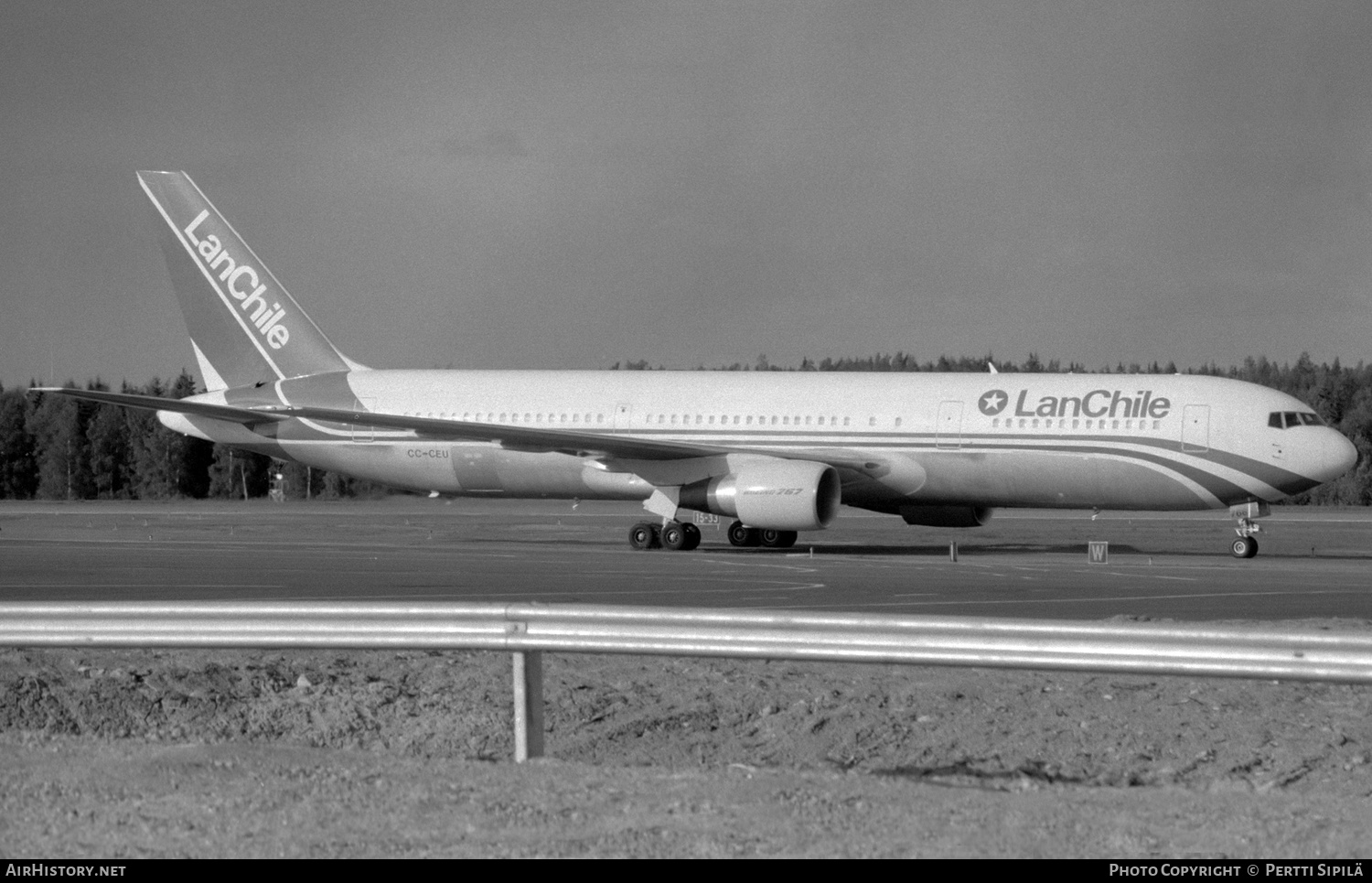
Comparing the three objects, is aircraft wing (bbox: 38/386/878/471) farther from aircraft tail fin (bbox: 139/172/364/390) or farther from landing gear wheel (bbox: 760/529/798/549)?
aircraft tail fin (bbox: 139/172/364/390)

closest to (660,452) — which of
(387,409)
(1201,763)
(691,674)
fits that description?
(387,409)

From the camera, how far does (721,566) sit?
26016mm

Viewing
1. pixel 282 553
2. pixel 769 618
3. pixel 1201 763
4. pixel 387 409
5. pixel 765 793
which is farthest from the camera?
pixel 387 409

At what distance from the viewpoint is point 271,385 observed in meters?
35.9

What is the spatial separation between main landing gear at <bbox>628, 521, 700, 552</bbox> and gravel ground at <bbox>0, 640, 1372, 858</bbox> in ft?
56.9

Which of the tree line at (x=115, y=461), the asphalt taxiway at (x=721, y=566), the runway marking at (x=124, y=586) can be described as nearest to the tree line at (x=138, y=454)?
the tree line at (x=115, y=461)

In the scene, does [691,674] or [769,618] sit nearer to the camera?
[769,618]

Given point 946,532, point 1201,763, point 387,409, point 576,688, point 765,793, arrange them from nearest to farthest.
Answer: point 765,793 < point 1201,763 < point 576,688 < point 387,409 < point 946,532

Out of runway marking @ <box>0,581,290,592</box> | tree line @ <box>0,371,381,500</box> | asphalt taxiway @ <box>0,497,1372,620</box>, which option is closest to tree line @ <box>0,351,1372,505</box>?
tree line @ <box>0,371,381,500</box>

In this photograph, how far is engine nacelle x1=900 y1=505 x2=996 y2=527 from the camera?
1255 inches

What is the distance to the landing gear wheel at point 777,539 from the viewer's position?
104 ft
